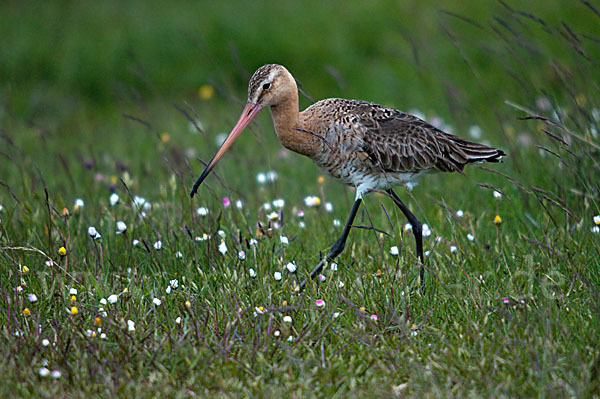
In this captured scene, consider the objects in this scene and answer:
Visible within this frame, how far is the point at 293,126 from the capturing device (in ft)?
15.9

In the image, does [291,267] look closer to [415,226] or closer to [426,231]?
[415,226]

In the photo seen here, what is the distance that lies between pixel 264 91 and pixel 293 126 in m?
0.30

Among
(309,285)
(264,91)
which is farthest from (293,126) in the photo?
(309,285)

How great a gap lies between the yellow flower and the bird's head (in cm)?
507

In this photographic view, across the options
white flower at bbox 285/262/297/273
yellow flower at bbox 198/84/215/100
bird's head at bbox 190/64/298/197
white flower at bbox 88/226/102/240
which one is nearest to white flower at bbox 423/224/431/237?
white flower at bbox 285/262/297/273

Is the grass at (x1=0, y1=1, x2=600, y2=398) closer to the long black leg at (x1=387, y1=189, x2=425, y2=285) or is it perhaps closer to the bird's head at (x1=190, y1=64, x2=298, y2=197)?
the long black leg at (x1=387, y1=189, x2=425, y2=285)

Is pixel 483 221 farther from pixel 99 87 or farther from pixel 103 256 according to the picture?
pixel 99 87

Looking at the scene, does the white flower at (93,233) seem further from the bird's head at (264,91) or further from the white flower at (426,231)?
the white flower at (426,231)

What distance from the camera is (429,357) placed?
3719 mm

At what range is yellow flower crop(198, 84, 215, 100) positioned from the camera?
975cm

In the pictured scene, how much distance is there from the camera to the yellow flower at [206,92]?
32.0 ft

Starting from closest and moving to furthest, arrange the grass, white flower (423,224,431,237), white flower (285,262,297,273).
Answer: the grass → white flower (285,262,297,273) → white flower (423,224,431,237)

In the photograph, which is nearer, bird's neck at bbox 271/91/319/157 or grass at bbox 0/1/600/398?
grass at bbox 0/1/600/398

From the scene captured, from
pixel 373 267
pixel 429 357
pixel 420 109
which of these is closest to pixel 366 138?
pixel 373 267
